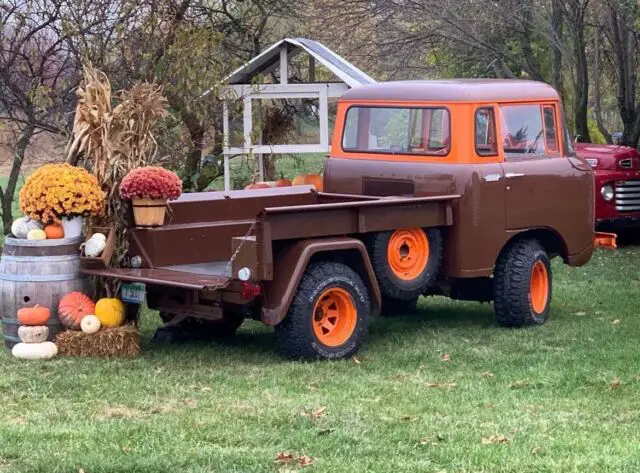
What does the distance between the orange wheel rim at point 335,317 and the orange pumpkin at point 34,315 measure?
1953mm

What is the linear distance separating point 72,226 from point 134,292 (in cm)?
76

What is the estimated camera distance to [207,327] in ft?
30.1

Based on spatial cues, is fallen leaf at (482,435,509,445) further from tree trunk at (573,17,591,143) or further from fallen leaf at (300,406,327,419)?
tree trunk at (573,17,591,143)

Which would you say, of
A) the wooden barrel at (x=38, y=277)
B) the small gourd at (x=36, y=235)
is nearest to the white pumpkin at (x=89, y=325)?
the wooden barrel at (x=38, y=277)

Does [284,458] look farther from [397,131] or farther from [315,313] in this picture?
[397,131]

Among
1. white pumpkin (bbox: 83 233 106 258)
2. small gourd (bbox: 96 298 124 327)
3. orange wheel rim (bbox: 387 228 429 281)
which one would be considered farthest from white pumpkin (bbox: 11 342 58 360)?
orange wheel rim (bbox: 387 228 429 281)

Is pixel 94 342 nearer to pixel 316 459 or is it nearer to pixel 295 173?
pixel 316 459

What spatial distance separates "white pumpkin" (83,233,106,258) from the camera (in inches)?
326

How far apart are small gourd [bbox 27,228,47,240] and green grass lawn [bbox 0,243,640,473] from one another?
0.90m

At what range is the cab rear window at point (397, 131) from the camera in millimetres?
9359

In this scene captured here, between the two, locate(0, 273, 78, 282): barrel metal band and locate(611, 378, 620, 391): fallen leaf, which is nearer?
locate(611, 378, 620, 391): fallen leaf

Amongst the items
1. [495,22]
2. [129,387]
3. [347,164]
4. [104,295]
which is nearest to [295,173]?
[495,22]

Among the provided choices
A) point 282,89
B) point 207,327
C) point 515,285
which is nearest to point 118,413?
point 207,327

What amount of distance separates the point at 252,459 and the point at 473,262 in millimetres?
4014
